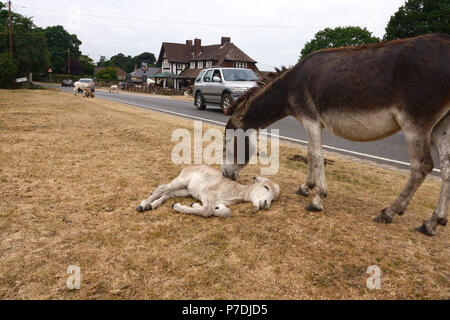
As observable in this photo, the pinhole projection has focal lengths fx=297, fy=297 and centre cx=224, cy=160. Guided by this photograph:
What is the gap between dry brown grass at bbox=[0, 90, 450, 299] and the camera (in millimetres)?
2432

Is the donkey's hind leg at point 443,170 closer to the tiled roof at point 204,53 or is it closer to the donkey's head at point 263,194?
the donkey's head at point 263,194

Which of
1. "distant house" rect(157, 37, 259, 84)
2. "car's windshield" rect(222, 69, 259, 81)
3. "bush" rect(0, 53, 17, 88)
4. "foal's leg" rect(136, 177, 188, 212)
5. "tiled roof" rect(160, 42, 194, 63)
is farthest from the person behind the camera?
"tiled roof" rect(160, 42, 194, 63)

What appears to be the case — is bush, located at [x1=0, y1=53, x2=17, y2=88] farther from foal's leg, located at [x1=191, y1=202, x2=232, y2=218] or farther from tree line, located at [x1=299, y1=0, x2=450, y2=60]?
tree line, located at [x1=299, y1=0, x2=450, y2=60]

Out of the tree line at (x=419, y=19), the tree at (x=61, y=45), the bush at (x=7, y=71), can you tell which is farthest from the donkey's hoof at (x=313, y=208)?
the tree at (x=61, y=45)

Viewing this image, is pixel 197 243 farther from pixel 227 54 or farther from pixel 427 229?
pixel 227 54

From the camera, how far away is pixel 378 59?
330 cm

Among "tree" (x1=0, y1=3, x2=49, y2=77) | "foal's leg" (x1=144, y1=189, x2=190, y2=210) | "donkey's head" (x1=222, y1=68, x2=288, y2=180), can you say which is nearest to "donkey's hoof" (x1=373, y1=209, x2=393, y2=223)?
"donkey's head" (x1=222, y1=68, x2=288, y2=180)

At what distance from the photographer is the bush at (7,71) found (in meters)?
29.8

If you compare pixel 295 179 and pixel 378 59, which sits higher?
pixel 378 59

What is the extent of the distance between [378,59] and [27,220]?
4356 mm

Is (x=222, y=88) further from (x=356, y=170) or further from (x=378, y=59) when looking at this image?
(x=378, y=59)

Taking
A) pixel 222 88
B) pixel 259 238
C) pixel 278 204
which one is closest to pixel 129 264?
pixel 259 238

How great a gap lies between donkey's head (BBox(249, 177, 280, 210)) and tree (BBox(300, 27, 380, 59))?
58421mm

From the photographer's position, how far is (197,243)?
3.06 m
